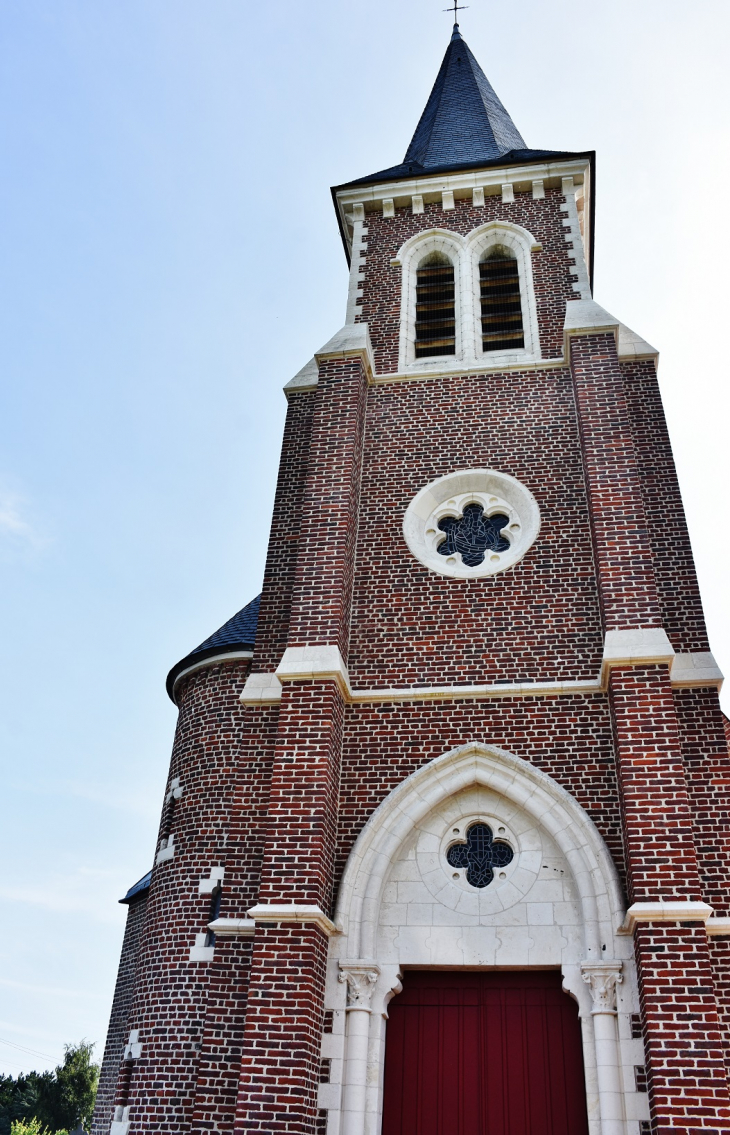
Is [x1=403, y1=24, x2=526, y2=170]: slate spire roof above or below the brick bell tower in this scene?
above

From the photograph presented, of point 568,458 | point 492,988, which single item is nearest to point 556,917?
point 492,988

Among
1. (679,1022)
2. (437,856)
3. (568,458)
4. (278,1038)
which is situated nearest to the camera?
(679,1022)

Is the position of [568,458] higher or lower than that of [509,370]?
lower

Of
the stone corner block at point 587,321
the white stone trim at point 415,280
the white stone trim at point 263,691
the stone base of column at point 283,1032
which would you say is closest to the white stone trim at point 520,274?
the white stone trim at point 415,280

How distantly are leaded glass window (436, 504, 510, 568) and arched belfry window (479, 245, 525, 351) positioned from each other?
2.85 m

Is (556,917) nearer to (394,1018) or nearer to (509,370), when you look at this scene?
(394,1018)

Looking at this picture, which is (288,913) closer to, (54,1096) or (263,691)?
(263,691)

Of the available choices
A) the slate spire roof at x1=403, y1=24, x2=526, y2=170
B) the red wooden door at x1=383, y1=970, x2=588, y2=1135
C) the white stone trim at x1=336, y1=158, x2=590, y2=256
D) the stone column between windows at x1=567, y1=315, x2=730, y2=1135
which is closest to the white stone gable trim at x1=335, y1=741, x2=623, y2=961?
the stone column between windows at x1=567, y1=315, x2=730, y2=1135

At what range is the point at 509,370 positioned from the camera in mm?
11648

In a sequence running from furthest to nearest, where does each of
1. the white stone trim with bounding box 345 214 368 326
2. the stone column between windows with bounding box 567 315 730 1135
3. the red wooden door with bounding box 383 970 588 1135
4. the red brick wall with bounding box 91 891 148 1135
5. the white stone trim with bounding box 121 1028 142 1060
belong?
the white stone trim with bounding box 345 214 368 326 → the red brick wall with bounding box 91 891 148 1135 → the white stone trim with bounding box 121 1028 142 1060 → the red wooden door with bounding box 383 970 588 1135 → the stone column between windows with bounding box 567 315 730 1135

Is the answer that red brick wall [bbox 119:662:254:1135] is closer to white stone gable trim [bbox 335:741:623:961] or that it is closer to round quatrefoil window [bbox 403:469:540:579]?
white stone gable trim [bbox 335:741:623:961]

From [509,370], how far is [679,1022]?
7779 millimetres

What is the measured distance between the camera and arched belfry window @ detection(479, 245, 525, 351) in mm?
12320

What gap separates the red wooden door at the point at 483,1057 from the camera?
298 inches
